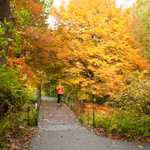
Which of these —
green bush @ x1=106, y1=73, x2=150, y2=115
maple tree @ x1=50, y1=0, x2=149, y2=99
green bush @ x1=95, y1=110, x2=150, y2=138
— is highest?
maple tree @ x1=50, y1=0, x2=149, y2=99

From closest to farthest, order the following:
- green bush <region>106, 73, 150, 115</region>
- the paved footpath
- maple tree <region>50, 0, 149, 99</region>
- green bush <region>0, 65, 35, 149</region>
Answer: green bush <region>0, 65, 35, 149</region> < the paved footpath < green bush <region>106, 73, 150, 115</region> < maple tree <region>50, 0, 149, 99</region>

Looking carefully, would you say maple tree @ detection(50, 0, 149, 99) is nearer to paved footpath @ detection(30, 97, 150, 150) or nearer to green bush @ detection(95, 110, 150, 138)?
green bush @ detection(95, 110, 150, 138)

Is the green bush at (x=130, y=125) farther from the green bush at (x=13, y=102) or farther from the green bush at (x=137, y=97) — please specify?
the green bush at (x=13, y=102)

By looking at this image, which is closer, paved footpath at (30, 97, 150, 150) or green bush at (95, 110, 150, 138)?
paved footpath at (30, 97, 150, 150)

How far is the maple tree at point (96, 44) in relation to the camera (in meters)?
10.5

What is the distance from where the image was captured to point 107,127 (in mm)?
7133

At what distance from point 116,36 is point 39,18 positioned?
18.6 ft

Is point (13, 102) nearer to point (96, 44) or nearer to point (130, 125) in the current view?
point (130, 125)

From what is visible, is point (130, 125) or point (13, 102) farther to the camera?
point (130, 125)

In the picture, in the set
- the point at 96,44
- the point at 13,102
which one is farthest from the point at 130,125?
the point at 96,44

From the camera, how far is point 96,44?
11.8 meters

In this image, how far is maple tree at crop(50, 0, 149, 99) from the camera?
10523 millimetres

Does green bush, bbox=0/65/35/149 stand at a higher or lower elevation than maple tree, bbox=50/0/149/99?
lower

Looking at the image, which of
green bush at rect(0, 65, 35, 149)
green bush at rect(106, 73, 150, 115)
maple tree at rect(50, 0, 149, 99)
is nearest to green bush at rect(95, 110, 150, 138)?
green bush at rect(106, 73, 150, 115)
